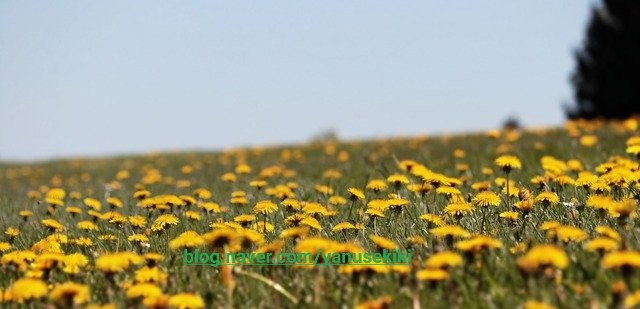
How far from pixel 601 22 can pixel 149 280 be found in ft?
89.8

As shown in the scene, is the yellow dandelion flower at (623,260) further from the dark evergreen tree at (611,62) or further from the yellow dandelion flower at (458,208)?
the dark evergreen tree at (611,62)

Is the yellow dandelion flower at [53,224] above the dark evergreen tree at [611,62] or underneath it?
underneath

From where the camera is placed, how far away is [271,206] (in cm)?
393

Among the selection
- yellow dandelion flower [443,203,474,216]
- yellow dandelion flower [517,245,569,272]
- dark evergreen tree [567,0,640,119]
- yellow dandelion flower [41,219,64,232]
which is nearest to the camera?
yellow dandelion flower [517,245,569,272]

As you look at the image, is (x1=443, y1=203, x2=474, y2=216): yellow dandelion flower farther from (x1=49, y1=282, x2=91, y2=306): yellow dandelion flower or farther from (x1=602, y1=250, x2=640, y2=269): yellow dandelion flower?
(x1=49, y1=282, x2=91, y2=306): yellow dandelion flower

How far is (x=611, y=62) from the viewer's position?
27156 mm

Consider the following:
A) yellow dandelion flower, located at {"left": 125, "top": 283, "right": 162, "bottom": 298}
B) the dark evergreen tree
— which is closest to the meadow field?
yellow dandelion flower, located at {"left": 125, "top": 283, "right": 162, "bottom": 298}

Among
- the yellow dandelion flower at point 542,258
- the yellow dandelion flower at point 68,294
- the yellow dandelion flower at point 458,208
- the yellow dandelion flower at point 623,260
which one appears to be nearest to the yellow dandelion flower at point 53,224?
the yellow dandelion flower at point 68,294

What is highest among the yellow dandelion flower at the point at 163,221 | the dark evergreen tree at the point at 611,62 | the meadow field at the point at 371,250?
the dark evergreen tree at the point at 611,62

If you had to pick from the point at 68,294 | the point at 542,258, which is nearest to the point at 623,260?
the point at 542,258

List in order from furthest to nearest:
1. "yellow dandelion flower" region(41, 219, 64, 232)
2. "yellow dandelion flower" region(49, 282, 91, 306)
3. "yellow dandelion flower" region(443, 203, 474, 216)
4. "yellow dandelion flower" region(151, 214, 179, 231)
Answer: "yellow dandelion flower" region(41, 219, 64, 232) < "yellow dandelion flower" region(151, 214, 179, 231) < "yellow dandelion flower" region(443, 203, 474, 216) < "yellow dandelion flower" region(49, 282, 91, 306)

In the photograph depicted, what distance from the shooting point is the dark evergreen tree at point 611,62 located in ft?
87.1

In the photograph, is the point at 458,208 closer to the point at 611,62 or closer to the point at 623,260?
the point at 623,260

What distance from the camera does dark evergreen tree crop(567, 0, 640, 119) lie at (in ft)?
87.1
